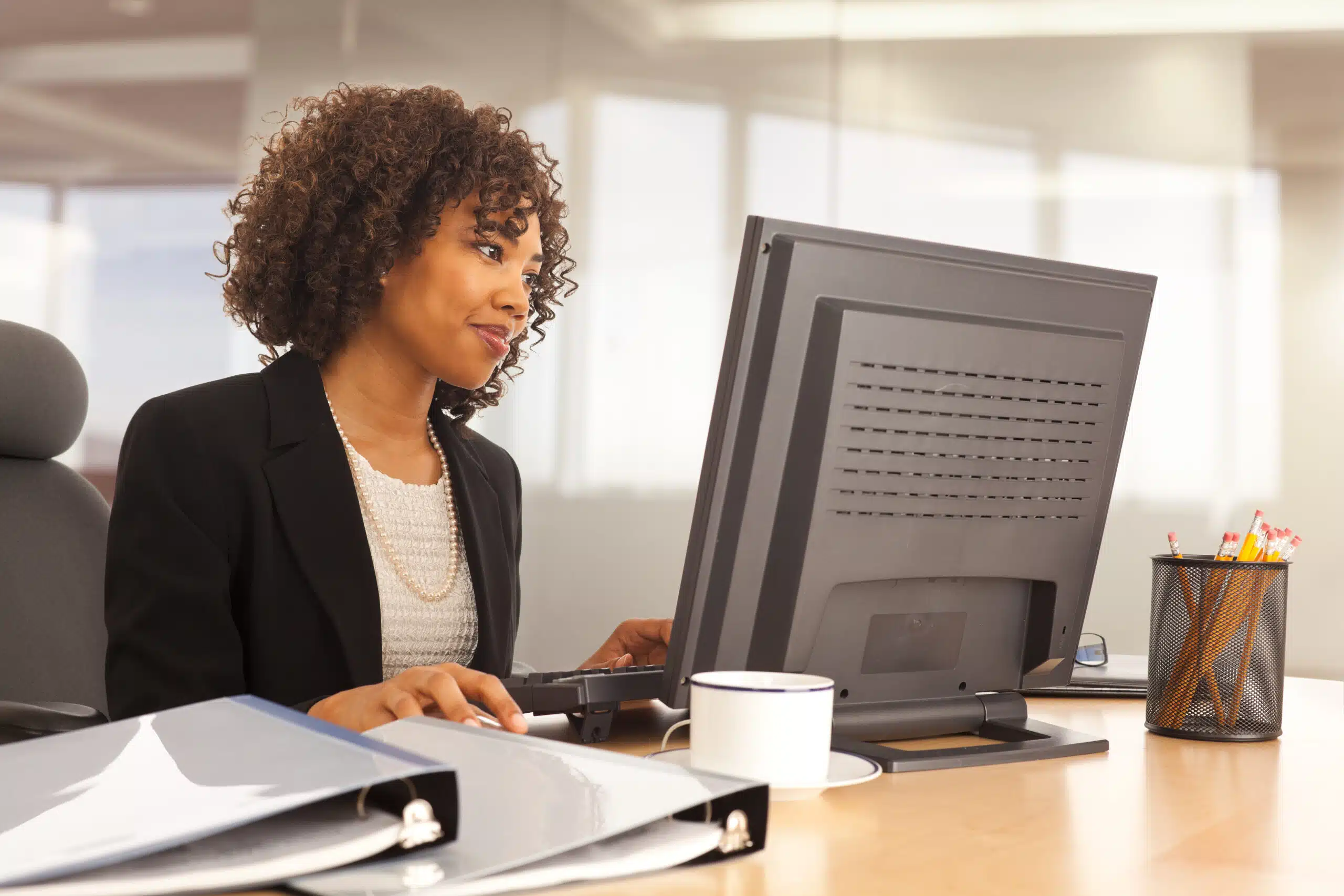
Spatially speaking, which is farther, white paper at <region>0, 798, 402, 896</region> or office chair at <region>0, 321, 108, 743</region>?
office chair at <region>0, 321, 108, 743</region>

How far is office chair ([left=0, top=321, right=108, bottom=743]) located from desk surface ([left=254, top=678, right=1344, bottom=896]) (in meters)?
0.87

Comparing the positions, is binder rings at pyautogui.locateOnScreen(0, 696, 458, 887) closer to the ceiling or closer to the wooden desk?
the wooden desk

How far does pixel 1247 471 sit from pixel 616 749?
2.80m

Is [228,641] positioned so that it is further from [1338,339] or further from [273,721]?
[1338,339]

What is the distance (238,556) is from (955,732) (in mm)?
782

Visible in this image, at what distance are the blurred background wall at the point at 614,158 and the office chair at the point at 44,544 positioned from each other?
6.55 ft

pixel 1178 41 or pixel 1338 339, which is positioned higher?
pixel 1178 41

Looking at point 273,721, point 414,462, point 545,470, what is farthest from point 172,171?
point 273,721

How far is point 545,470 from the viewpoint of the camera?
3.63 metres

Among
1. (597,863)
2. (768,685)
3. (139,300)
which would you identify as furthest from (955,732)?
(139,300)

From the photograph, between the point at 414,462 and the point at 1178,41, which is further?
the point at 1178,41

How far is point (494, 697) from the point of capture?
885 mm

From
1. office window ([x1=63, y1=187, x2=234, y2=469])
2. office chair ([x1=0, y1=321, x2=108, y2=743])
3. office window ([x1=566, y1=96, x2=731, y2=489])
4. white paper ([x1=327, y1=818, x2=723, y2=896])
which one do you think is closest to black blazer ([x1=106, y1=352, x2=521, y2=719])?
office chair ([x1=0, y1=321, x2=108, y2=743])

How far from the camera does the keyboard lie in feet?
3.43
